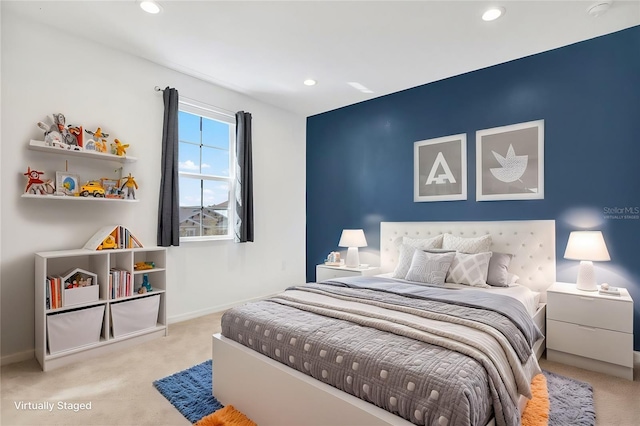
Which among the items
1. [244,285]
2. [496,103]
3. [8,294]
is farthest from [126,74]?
[496,103]

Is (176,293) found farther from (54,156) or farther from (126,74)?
(126,74)

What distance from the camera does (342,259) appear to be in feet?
15.1

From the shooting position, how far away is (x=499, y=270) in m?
2.94

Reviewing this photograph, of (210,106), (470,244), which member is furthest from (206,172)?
(470,244)

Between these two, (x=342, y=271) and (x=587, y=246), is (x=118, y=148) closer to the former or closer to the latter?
(x=342, y=271)

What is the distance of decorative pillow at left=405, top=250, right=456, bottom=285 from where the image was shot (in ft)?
9.53

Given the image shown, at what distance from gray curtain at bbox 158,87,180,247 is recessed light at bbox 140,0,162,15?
3.11 feet

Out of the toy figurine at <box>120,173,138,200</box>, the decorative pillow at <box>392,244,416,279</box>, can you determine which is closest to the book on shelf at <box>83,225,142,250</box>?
the toy figurine at <box>120,173,138,200</box>

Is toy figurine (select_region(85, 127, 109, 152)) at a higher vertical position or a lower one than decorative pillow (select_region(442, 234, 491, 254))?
higher

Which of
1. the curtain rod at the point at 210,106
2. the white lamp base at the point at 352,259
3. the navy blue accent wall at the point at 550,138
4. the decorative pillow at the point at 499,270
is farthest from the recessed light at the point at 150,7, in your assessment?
the decorative pillow at the point at 499,270

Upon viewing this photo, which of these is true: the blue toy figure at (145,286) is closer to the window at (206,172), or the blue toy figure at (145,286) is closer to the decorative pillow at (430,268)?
the window at (206,172)

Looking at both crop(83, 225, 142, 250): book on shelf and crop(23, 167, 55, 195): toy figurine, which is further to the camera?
crop(83, 225, 142, 250): book on shelf

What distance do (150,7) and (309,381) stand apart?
272 cm

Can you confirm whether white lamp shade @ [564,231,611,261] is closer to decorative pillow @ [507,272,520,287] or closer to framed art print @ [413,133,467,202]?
decorative pillow @ [507,272,520,287]
